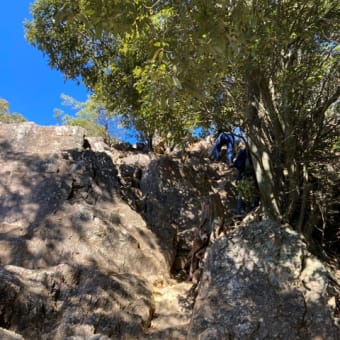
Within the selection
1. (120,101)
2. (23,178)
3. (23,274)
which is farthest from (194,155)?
(23,274)

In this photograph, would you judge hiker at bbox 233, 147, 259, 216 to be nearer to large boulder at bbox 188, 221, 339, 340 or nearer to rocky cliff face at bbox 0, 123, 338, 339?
rocky cliff face at bbox 0, 123, 338, 339

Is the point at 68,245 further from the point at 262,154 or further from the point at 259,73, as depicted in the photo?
the point at 259,73

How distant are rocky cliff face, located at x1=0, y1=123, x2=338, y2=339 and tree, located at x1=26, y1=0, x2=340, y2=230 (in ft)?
4.51

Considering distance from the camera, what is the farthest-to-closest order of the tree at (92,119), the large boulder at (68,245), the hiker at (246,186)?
the tree at (92,119)
the hiker at (246,186)
the large boulder at (68,245)

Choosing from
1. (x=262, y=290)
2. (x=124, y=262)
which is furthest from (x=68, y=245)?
(x=262, y=290)

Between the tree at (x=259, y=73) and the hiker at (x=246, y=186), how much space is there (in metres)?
0.71

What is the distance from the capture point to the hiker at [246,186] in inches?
324

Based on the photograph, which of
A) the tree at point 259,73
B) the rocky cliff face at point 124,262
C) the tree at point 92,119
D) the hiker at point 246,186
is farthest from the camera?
the tree at point 92,119

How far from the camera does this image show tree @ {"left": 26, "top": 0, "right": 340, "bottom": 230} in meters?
3.89

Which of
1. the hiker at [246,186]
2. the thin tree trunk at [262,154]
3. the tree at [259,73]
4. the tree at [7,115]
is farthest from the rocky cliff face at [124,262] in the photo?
the tree at [7,115]

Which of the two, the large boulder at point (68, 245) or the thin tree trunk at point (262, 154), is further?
the thin tree trunk at point (262, 154)

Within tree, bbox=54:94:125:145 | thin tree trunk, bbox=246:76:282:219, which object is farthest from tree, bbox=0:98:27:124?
thin tree trunk, bbox=246:76:282:219

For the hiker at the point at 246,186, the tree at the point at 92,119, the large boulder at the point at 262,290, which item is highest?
the tree at the point at 92,119

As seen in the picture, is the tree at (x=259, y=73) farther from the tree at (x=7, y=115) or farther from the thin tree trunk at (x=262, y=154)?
the tree at (x=7, y=115)
